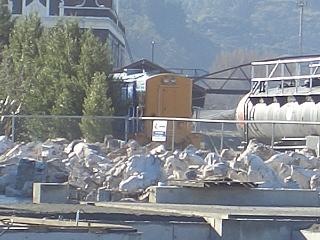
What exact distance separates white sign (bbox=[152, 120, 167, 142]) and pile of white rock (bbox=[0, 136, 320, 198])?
5264 millimetres

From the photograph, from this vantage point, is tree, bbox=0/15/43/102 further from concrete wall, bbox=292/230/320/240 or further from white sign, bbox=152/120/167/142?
concrete wall, bbox=292/230/320/240

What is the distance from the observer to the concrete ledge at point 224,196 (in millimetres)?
21312

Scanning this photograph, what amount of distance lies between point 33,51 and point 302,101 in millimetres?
12077

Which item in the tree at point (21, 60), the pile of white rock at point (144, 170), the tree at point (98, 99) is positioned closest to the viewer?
the pile of white rock at point (144, 170)

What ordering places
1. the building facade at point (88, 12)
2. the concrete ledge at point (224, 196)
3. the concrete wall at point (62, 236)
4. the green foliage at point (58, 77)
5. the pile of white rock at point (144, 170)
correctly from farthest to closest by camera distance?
the building facade at point (88, 12)
the green foliage at point (58, 77)
the pile of white rock at point (144, 170)
the concrete ledge at point (224, 196)
the concrete wall at point (62, 236)

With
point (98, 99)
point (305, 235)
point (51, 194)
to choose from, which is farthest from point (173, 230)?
point (98, 99)

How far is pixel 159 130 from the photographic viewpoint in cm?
3694

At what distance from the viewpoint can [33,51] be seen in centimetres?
4838

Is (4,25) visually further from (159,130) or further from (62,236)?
(62,236)

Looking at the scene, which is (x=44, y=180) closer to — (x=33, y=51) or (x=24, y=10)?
(x=33, y=51)

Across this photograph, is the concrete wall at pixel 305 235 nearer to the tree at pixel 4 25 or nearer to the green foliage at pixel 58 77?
the green foliage at pixel 58 77

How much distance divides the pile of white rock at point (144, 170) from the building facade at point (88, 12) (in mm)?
51155

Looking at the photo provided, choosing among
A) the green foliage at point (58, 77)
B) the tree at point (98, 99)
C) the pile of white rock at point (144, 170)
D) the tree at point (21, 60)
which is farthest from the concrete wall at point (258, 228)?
the tree at point (21, 60)

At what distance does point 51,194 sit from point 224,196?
3236 mm
